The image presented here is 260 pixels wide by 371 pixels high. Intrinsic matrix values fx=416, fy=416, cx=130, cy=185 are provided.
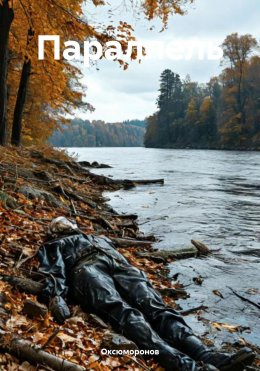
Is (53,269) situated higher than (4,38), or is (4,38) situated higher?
(4,38)

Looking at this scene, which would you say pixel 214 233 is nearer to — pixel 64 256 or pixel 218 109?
pixel 64 256

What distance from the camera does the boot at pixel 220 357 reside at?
378 centimetres

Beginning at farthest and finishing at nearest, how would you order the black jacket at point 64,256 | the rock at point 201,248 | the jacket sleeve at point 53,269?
1. the rock at point 201,248
2. the black jacket at point 64,256
3. the jacket sleeve at point 53,269

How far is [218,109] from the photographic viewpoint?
68688 mm

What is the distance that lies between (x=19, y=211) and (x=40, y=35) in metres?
4.15

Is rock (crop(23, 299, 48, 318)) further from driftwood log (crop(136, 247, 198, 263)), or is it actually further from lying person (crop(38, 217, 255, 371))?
driftwood log (crop(136, 247, 198, 263))

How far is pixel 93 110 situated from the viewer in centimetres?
2503

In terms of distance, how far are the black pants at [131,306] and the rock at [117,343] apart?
14 centimetres

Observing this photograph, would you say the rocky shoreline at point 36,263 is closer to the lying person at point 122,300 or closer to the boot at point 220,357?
the lying person at point 122,300

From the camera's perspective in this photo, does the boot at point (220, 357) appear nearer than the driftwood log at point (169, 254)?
Yes

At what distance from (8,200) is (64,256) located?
2978mm

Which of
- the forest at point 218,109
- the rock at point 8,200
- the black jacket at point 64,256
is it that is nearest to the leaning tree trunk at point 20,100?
the rock at point 8,200

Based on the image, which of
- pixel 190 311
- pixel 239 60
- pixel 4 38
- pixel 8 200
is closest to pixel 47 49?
pixel 4 38

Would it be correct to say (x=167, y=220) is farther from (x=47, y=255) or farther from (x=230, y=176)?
(x=230, y=176)
